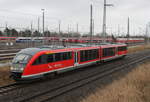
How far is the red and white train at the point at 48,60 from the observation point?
444 inches

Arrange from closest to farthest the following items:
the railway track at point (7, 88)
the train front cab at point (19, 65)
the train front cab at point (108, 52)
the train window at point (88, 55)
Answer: the railway track at point (7, 88), the train front cab at point (19, 65), the train window at point (88, 55), the train front cab at point (108, 52)

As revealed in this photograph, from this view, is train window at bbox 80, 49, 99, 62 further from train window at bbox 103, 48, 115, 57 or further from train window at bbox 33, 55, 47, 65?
train window at bbox 33, 55, 47, 65

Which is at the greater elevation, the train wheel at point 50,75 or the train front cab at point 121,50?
the train front cab at point 121,50

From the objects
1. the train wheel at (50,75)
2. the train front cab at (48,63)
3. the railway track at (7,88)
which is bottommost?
the railway track at (7,88)

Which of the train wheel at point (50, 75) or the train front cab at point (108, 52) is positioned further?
the train front cab at point (108, 52)

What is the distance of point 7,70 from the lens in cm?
1385

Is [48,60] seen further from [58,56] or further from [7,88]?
[7,88]

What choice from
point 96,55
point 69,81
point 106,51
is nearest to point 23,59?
point 69,81

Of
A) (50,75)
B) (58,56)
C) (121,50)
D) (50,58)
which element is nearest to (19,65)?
(50,58)

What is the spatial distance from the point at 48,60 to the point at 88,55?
5.99m

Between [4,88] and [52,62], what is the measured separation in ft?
12.4

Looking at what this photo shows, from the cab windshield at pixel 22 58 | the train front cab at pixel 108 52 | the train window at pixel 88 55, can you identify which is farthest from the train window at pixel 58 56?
the train front cab at pixel 108 52

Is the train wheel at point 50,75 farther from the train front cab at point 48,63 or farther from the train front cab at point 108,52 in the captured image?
the train front cab at point 108,52

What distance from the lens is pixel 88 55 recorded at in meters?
17.7
